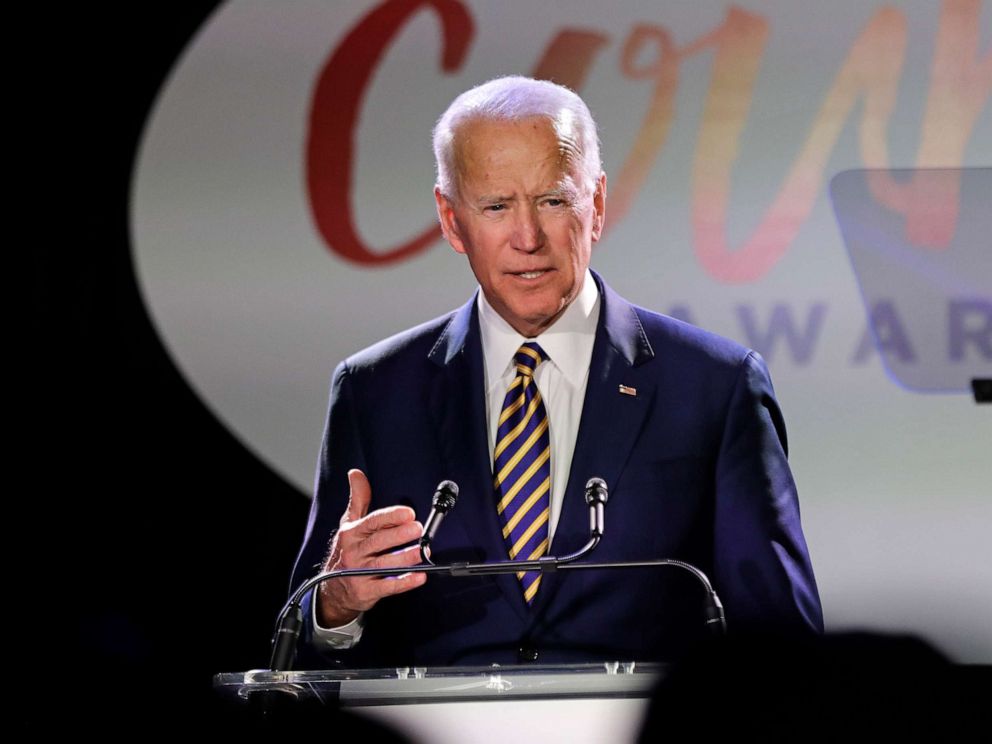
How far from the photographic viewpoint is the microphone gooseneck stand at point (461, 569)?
2.17 m

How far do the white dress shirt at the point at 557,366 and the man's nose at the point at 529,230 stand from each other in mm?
164

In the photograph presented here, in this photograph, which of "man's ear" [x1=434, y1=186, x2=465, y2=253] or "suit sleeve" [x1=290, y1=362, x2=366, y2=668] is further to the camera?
"man's ear" [x1=434, y1=186, x2=465, y2=253]

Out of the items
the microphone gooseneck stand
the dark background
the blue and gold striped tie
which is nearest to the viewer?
the microphone gooseneck stand

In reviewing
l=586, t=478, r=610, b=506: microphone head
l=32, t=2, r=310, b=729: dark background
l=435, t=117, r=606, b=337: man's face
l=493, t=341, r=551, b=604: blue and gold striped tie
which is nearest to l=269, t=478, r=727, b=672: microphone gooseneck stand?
l=586, t=478, r=610, b=506: microphone head

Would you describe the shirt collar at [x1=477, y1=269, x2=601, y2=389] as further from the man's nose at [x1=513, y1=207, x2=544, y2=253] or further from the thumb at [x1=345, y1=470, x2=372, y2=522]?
the thumb at [x1=345, y1=470, x2=372, y2=522]

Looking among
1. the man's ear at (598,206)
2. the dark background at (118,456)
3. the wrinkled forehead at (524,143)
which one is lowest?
the dark background at (118,456)

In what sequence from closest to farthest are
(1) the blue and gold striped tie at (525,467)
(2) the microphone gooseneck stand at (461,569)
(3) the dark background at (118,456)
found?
(2) the microphone gooseneck stand at (461,569)
(1) the blue and gold striped tie at (525,467)
(3) the dark background at (118,456)

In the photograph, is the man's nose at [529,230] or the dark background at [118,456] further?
the dark background at [118,456]

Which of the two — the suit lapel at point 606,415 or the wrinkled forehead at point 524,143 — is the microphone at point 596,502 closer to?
the suit lapel at point 606,415

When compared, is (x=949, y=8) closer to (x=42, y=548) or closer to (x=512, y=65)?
(x=512, y=65)

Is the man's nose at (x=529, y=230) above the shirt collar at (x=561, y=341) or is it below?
above

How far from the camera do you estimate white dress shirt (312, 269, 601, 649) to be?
109 inches

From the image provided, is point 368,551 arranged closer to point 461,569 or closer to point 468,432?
point 461,569

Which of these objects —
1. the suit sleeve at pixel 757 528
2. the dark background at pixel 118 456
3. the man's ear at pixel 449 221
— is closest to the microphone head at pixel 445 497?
the suit sleeve at pixel 757 528
